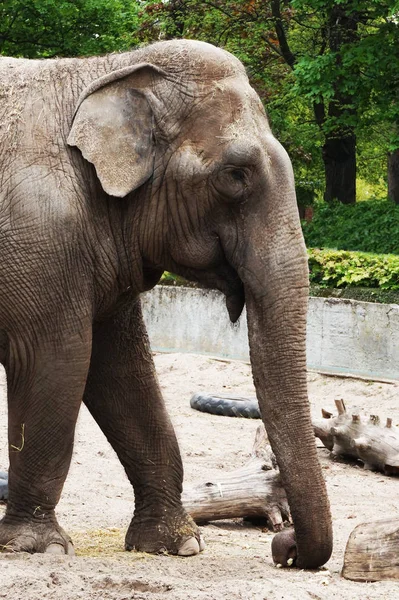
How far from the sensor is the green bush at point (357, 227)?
64.9 feet

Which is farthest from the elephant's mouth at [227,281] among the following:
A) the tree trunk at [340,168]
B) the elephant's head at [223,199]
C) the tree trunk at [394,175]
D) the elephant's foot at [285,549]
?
the tree trunk at [394,175]

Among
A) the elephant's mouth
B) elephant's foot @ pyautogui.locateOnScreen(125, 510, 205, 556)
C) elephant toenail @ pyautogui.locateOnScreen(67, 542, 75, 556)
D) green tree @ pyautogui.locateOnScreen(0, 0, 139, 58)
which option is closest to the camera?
the elephant's mouth

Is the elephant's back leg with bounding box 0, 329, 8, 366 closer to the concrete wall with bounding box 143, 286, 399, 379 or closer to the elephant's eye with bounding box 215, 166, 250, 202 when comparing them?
the elephant's eye with bounding box 215, 166, 250, 202

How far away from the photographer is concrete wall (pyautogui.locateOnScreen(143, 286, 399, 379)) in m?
14.1

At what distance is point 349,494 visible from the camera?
9.16m

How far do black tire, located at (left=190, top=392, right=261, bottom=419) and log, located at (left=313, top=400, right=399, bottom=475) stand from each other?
2.56 m

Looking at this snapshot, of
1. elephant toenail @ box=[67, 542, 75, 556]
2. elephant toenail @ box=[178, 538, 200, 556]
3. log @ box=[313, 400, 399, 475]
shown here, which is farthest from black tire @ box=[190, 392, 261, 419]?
elephant toenail @ box=[67, 542, 75, 556]

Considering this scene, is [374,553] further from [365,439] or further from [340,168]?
[340,168]

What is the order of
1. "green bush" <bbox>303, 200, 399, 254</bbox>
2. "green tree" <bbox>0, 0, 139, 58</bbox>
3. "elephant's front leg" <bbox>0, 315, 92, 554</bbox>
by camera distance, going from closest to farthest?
1. "elephant's front leg" <bbox>0, 315, 92, 554</bbox>
2. "green bush" <bbox>303, 200, 399, 254</bbox>
3. "green tree" <bbox>0, 0, 139, 58</bbox>

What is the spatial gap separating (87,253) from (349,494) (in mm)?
3873

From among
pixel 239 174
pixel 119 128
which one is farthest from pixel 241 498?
pixel 119 128

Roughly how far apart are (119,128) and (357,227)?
47.9ft

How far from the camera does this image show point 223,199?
20.1ft

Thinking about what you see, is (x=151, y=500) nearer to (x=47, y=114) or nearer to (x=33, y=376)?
(x=33, y=376)
